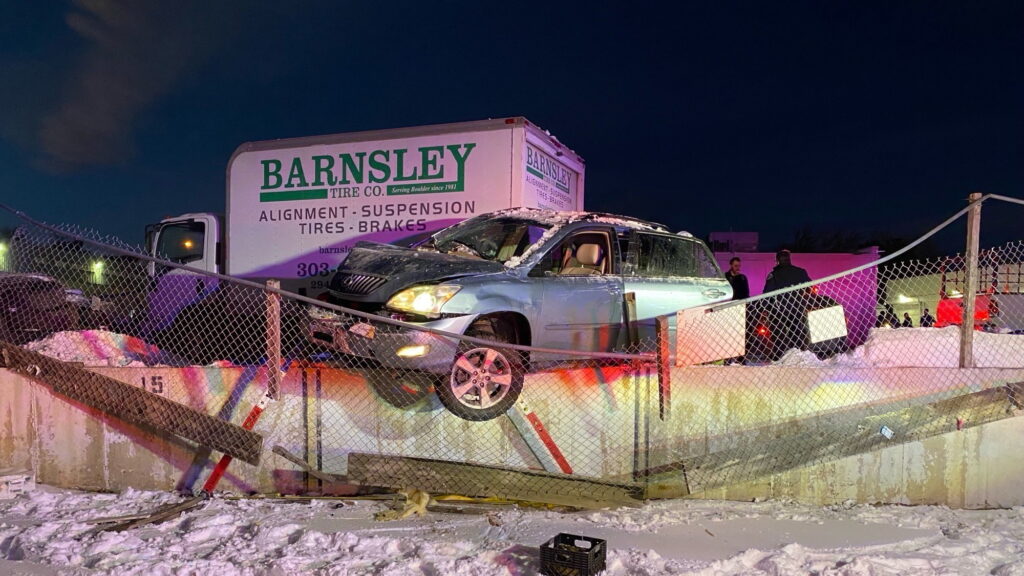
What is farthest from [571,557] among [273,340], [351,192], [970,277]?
[351,192]

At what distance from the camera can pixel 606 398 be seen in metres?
5.76

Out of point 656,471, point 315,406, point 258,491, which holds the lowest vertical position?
point 258,491

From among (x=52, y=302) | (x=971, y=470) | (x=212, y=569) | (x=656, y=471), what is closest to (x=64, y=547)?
(x=212, y=569)

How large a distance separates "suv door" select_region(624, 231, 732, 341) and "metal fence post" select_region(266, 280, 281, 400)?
3.19m

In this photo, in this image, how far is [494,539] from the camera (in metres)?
4.58

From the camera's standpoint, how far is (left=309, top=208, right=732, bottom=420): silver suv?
17.0 ft

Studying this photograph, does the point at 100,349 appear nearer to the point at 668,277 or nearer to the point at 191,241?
the point at 191,241

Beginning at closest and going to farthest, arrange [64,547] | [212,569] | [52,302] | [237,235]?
[212,569], [64,547], [52,302], [237,235]

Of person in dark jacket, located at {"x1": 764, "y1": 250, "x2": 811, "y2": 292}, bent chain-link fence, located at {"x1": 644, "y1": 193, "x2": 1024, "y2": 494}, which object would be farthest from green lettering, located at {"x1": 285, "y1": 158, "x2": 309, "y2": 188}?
person in dark jacket, located at {"x1": 764, "y1": 250, "x2": 811, "y2": 292}

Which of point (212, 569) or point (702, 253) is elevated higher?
point (702, 253)

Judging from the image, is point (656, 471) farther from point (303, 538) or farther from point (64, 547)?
point (64, 547)

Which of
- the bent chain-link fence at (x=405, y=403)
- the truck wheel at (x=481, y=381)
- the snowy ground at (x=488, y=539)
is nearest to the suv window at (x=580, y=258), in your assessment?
the bent chain-link fence at (x=405, y=403)

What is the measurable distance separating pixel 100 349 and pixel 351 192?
11.4 ft

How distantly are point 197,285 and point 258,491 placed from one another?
12.7 ft
